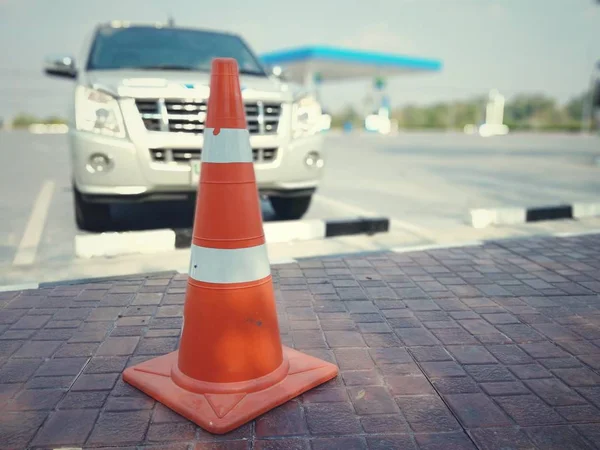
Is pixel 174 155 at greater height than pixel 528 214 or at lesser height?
greater

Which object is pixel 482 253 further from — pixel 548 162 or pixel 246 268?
pixel 548 162

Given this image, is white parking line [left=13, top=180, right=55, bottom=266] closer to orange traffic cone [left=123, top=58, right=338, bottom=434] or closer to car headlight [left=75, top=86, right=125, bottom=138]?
car headlight [left=75, top=86, right=125, bottom=138]

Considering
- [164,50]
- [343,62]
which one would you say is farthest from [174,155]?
[343,62]

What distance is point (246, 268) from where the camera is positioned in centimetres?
251

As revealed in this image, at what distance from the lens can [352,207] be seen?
301 inches

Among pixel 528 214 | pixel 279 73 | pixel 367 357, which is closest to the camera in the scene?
pixel 367 357

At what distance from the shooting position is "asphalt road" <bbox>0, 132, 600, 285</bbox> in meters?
4.74

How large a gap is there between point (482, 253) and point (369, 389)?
9.44 feet

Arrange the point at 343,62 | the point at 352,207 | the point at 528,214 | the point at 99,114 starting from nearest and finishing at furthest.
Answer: the point at 99,114
the point at 528,214
the point at 352,207
the point at 343,62

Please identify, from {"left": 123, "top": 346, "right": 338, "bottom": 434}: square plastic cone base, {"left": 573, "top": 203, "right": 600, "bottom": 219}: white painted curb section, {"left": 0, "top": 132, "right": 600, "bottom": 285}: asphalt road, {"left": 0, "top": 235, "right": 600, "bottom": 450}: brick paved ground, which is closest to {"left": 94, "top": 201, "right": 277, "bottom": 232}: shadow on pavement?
{"left": 0, "top": 132, "right": 600, "bottom": 285}: asphalt road

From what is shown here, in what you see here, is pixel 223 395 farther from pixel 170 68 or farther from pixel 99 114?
pixel 170 68

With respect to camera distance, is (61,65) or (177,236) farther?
(61,65)

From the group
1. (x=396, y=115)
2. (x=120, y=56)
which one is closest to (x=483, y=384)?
(x=120, y=56)

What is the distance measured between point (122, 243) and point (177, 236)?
1.57 feet
